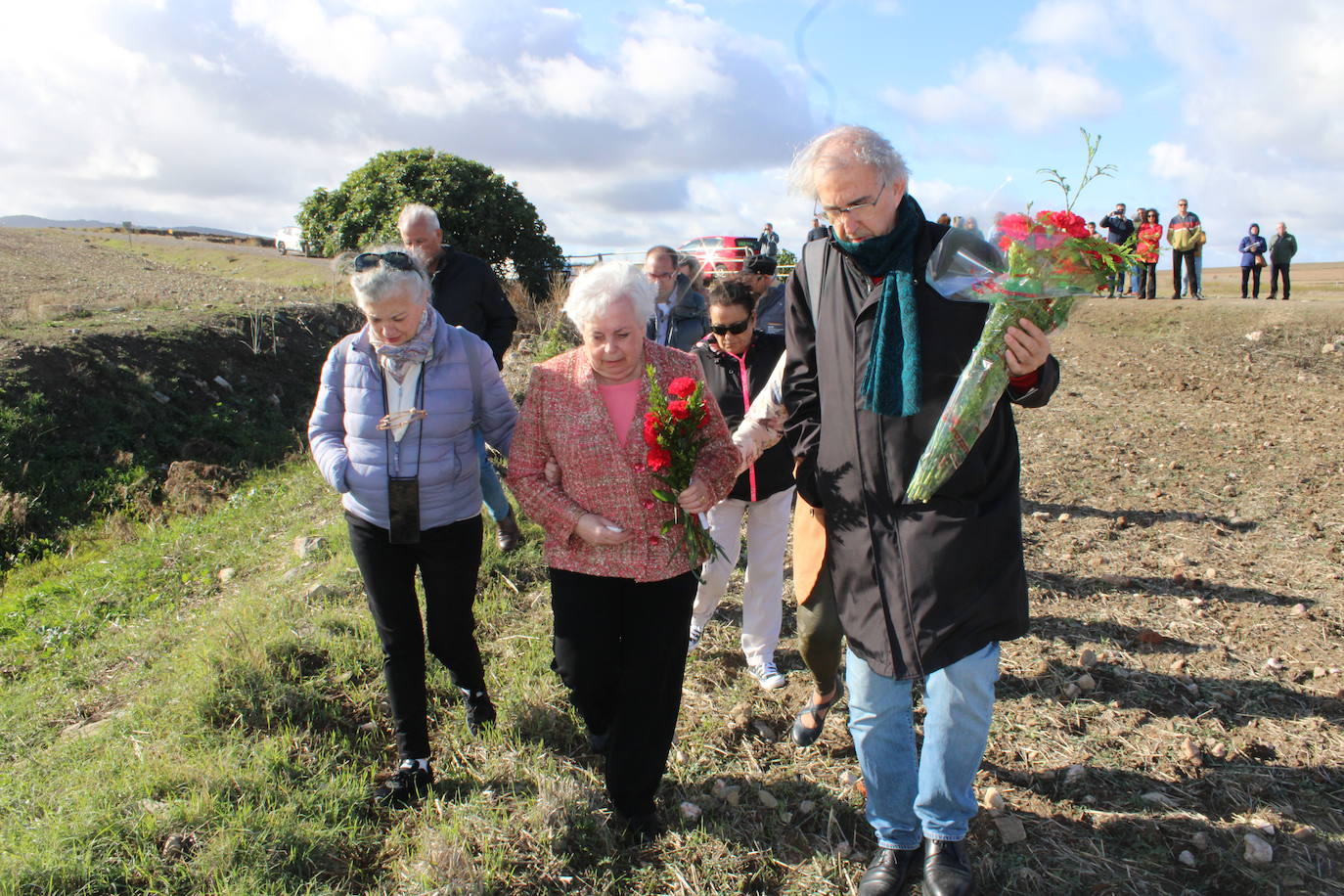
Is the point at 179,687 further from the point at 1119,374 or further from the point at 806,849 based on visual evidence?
the point at 1119,374

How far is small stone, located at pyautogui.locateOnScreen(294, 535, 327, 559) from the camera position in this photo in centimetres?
568

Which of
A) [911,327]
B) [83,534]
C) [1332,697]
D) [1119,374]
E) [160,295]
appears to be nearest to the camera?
[911,327]

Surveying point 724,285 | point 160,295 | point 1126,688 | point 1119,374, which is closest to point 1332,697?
point 1126,688

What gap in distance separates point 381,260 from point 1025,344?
2.10 metres

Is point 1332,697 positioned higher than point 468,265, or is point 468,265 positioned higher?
point 468,265

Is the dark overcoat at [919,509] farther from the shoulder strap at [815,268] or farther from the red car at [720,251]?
the red car at [720,251]

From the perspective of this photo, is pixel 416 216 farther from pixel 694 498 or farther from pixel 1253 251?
pixel 1253 251

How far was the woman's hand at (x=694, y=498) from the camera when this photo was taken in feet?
8.89

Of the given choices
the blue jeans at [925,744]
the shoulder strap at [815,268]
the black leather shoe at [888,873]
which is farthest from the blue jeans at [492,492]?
the black leather shoe at [888,873]

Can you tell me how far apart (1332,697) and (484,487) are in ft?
13.7

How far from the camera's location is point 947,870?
8.05 ft

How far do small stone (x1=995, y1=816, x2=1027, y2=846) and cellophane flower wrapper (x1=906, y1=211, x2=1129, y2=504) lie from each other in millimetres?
1331

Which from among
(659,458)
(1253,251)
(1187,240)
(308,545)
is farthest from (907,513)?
(1253,251)

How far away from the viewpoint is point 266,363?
11562 millimetres
